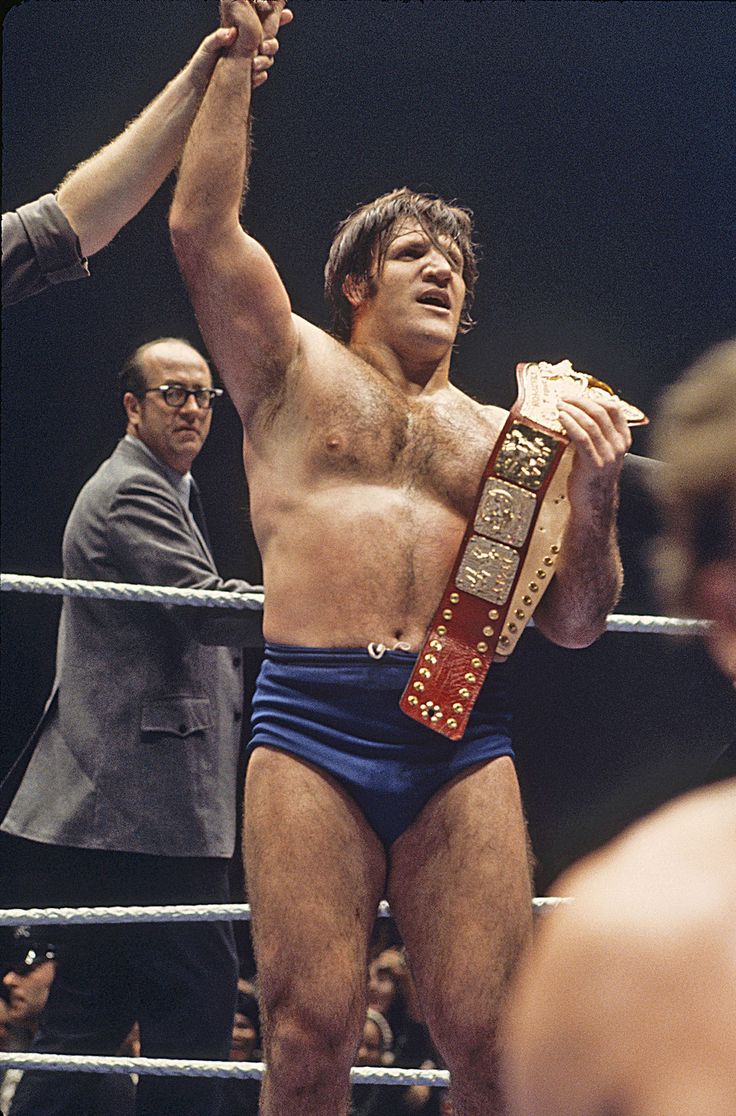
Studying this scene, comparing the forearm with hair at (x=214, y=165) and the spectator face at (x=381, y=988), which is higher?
the forearm with hair at (x=214, y=165)

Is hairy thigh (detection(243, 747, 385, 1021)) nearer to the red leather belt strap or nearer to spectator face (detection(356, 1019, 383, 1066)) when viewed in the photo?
the red leather belt strap

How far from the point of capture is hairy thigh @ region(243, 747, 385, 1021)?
1477 mm

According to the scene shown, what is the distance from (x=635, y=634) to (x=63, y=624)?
1.92 meters

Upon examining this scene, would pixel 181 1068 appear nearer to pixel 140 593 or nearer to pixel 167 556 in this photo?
pixel 140 593

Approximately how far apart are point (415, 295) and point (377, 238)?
0.12 m

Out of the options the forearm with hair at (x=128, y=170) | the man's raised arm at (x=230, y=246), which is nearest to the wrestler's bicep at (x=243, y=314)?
the man's raised arm at (x=230, y=246)

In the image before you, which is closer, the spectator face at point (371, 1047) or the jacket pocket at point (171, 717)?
the jacket pocket at point (171, 717)

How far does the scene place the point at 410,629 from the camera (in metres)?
1.64

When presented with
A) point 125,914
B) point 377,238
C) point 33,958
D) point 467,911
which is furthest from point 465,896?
point 33,958

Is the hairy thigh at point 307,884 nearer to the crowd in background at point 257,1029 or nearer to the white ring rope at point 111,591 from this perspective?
the white ring rope at point 111,591

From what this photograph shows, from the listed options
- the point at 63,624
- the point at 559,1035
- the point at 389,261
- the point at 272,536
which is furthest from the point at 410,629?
the point at 559,1035

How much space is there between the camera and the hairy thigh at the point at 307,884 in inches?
58.1

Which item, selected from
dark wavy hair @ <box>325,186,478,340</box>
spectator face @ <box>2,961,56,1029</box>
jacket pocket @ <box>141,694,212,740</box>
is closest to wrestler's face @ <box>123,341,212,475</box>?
jacket pocket @ <box>141,694,212,740</box>

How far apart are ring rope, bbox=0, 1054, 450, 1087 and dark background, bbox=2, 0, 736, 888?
1.72 m
